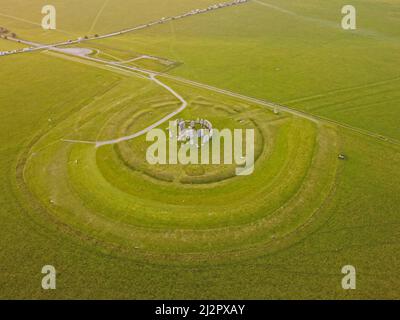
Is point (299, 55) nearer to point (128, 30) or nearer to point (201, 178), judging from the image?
point (128, 30)

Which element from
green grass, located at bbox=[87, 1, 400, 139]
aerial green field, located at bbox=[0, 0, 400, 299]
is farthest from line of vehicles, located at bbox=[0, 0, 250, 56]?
green grass, located at bbox=[87, 1, 400, 139]

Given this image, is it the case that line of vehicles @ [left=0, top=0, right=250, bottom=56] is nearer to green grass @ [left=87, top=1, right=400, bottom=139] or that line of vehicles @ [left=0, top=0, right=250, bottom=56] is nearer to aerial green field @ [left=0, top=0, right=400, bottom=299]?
aerial green field @ [left=0, top=0, right=400, bottom=299]

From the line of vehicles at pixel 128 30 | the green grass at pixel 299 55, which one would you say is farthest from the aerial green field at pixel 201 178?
the line of vehicles at pixel 128 30

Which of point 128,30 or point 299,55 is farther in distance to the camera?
point 128,30

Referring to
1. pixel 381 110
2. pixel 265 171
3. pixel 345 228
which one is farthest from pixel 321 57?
pixel 345 228

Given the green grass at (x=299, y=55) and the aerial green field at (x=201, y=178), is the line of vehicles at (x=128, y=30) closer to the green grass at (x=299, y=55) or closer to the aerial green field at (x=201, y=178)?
the aerial green field at (x=201, y=178)

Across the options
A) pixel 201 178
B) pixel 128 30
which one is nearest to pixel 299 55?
pixel 128 30

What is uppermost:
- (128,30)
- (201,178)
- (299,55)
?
(128,30)

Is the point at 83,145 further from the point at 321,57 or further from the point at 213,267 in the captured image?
the point at 321,57
